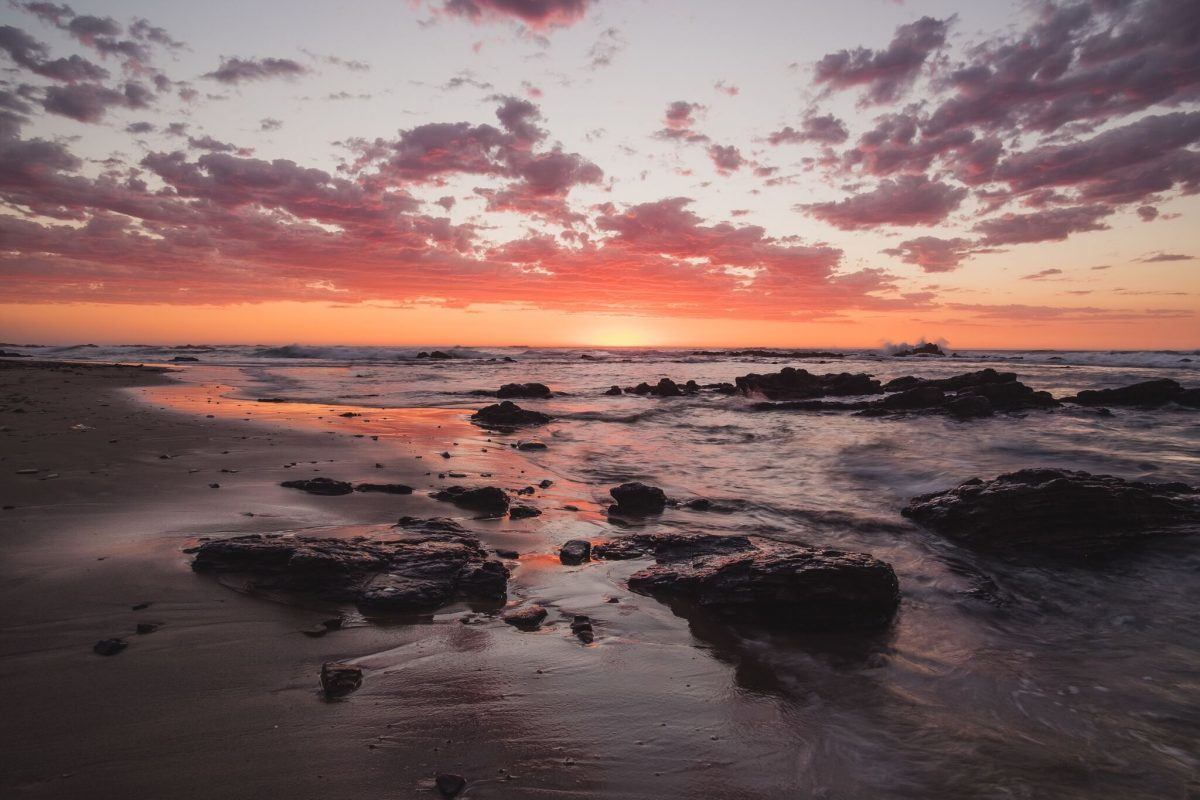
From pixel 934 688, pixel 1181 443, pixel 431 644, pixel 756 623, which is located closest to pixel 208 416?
pixel 431 644

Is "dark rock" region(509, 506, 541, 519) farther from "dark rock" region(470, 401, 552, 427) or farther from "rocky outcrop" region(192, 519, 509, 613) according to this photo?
"dark rock" region(470, 401, 552, 427)

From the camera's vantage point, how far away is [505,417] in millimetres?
18125

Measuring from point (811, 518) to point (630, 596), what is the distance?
4.20m

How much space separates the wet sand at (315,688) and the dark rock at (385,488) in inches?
54.0

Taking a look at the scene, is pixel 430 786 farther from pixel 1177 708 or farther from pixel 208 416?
pixel 208 416

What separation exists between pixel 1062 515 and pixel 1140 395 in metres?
20.0

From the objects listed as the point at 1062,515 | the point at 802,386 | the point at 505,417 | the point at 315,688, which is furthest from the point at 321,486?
the point at 802,386

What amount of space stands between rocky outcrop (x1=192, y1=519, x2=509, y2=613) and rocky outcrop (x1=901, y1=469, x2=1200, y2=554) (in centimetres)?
613

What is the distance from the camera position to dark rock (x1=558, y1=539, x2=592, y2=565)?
6188mm

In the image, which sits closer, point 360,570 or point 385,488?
point 360,570

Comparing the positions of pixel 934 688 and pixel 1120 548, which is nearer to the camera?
pixel 934 688

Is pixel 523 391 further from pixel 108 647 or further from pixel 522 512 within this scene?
pixel 108 647

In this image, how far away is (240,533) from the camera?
240 inches

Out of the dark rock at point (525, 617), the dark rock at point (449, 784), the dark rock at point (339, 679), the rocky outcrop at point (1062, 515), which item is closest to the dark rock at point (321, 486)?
the dark rock at point (525, 617)
